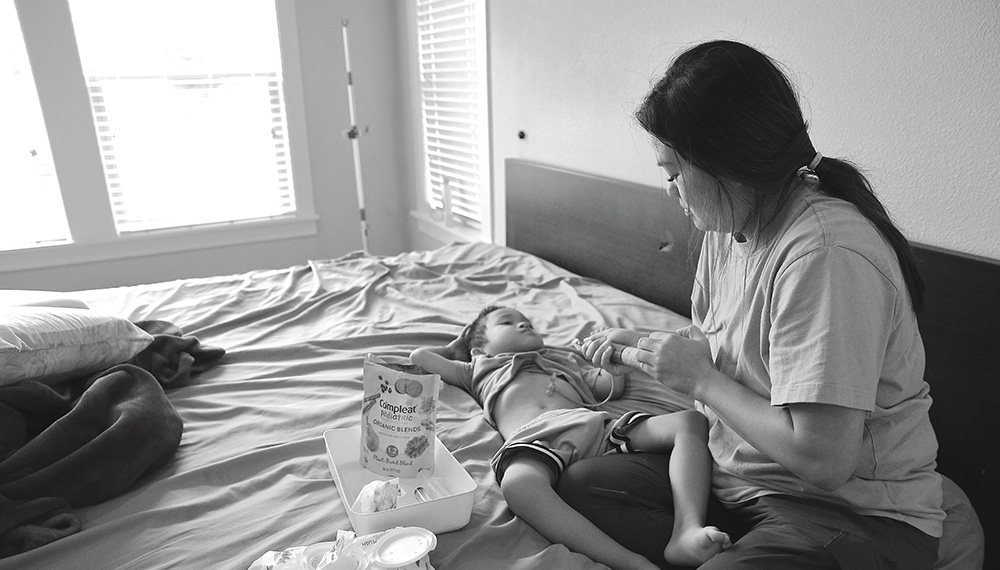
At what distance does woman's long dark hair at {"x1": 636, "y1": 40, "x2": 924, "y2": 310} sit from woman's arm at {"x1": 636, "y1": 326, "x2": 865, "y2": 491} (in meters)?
0.22

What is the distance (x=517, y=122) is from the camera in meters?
2.79

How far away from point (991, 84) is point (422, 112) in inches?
110

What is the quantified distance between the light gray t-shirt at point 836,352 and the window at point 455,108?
2142 mm

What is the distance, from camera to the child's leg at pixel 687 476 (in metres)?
0.95

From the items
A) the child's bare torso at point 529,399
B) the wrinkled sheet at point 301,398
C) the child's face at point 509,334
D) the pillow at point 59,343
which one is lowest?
the wrinkled sheet at point 301,398

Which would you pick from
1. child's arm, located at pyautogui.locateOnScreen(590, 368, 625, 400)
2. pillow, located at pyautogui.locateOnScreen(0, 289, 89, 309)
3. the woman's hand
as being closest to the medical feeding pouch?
the woman's hand

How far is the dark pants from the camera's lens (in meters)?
0.88

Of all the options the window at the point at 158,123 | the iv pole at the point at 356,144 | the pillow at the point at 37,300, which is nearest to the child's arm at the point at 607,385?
the pillow at the point at 37,300

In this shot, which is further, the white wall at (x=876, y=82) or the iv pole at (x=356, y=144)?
the iv pole at (x=356, y=144)

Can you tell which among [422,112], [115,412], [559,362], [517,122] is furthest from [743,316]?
[422,112]

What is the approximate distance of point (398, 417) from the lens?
1.14 meters

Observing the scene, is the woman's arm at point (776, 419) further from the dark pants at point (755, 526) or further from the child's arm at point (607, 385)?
the child's arm at point (607, 385)

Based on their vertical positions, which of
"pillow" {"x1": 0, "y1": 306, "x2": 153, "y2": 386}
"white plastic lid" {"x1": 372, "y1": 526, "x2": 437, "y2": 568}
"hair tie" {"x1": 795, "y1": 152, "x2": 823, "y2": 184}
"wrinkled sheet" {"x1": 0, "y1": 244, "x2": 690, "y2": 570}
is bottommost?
"wrinkled sheet" {"x1": 0, "y1": 244, "x2": 690, "y2": 570}

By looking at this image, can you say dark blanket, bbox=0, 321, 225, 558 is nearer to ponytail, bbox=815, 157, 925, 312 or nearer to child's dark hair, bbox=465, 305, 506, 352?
child's dark hair, bbox=465, 305, 506, 352
